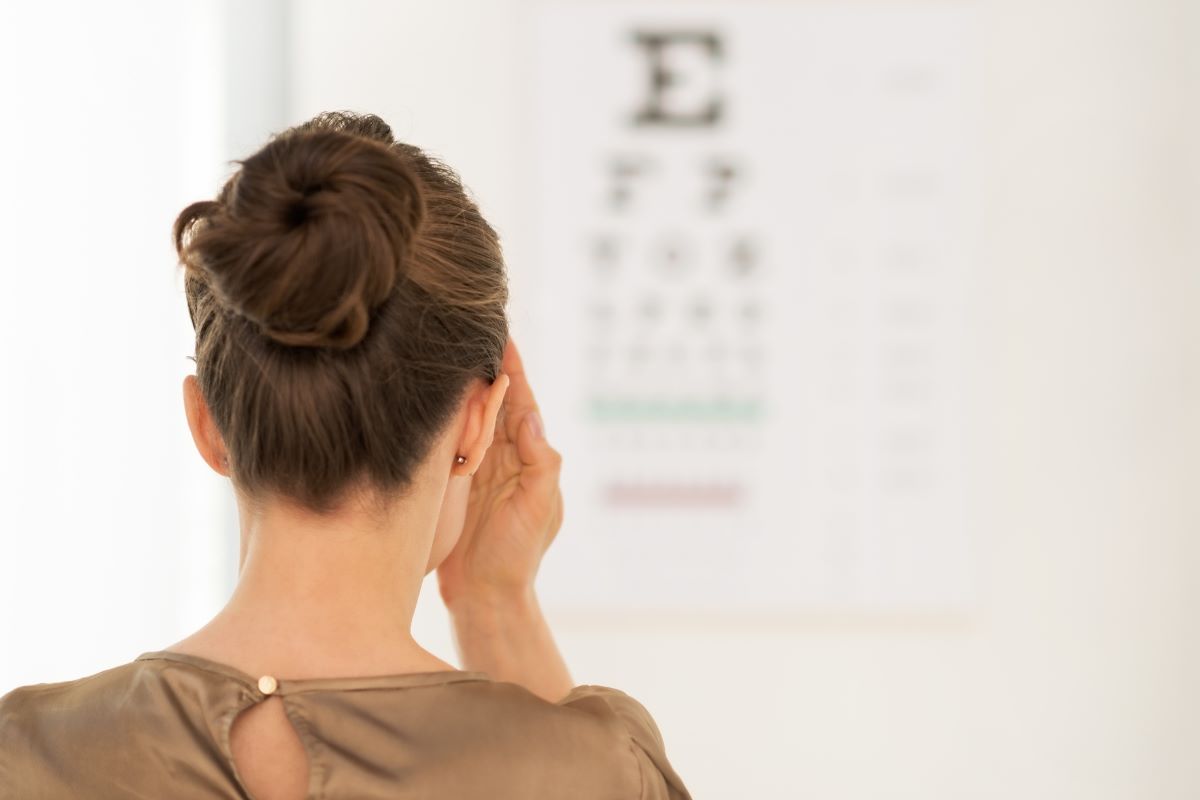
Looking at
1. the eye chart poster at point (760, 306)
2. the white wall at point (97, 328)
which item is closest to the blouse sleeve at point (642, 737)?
the white wall at point (97, 328)

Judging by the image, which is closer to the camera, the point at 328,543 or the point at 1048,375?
the point at 328,543

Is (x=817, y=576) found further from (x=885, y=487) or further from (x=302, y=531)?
(x=302, y=531)

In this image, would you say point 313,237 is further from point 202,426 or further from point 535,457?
point 535,457

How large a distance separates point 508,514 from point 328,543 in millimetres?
293

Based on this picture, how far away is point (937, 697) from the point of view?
5.85ft

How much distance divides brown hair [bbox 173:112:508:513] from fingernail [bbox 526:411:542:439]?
0.22 m

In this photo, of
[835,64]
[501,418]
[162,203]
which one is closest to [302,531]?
[501,418]

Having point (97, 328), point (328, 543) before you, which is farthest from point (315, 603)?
point (97, 328)

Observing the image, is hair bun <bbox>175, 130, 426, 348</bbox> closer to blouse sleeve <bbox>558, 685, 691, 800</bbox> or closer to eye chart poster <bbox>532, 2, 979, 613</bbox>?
blouse sleeve <bbox>558, 685, 691, 800</bbox>

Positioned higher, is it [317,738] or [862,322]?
[862,322]

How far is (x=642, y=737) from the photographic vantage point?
0.78 metres

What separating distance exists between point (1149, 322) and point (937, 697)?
0.67 m

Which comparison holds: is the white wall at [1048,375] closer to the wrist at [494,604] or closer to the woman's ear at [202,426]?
the wrist at [494,604]

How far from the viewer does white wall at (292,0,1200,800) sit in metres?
1.77
